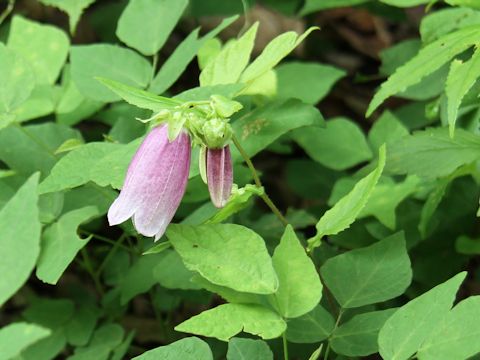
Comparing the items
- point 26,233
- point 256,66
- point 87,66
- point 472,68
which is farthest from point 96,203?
point 472,68

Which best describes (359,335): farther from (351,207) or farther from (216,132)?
(216,132)

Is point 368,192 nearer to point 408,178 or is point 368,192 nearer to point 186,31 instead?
point 408,178

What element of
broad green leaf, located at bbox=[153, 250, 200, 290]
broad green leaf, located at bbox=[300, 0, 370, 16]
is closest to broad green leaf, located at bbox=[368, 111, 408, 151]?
broad green leaf, located at bbox=[300, 0, 370, 16]

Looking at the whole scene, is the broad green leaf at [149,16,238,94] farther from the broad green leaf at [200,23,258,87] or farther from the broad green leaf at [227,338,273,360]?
the broad green leaf at [227,338,273,360]

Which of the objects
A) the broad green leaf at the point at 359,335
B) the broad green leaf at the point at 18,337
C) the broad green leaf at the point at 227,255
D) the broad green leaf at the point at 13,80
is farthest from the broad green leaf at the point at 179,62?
the broad green leaf at the point at 18,337

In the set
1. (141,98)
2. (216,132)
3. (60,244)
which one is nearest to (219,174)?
(216,132)

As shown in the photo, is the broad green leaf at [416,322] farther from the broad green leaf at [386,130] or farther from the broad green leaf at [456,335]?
the broad green leaf at [386,130]
